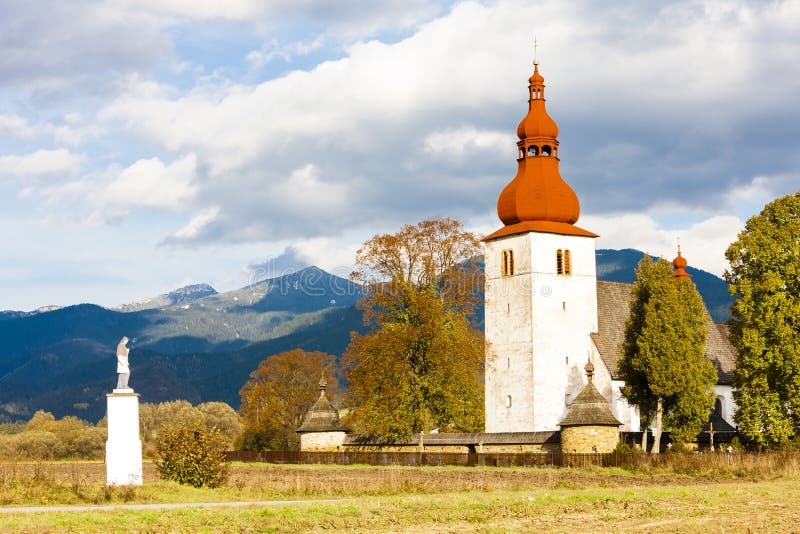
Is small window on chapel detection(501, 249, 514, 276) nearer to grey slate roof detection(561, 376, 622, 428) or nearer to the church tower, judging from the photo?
the church tower

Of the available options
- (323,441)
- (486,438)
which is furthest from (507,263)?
(323,441)

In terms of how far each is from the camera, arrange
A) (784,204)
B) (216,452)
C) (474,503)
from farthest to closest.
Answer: (784,204), (216,452), (474,503)

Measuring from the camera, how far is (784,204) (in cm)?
4766

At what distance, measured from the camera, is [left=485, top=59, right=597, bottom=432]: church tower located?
203ft

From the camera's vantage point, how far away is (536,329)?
61.9 m

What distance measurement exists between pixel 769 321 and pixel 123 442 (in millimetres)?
29101

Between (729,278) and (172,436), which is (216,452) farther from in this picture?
(729,278)

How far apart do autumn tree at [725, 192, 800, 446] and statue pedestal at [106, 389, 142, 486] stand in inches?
1097

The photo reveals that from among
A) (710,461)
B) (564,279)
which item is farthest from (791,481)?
(564,279)

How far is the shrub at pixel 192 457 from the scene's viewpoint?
2778cm

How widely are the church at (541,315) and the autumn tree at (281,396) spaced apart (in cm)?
1978

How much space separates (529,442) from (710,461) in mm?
16840

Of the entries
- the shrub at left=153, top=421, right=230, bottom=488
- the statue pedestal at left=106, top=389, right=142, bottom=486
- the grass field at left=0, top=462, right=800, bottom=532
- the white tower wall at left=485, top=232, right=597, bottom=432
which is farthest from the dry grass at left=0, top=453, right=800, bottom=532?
the white tower wall at left=485, top=232, right=597, bottom=432

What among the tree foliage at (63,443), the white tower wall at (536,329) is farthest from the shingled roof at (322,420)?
the tree foliage at (63,443)
